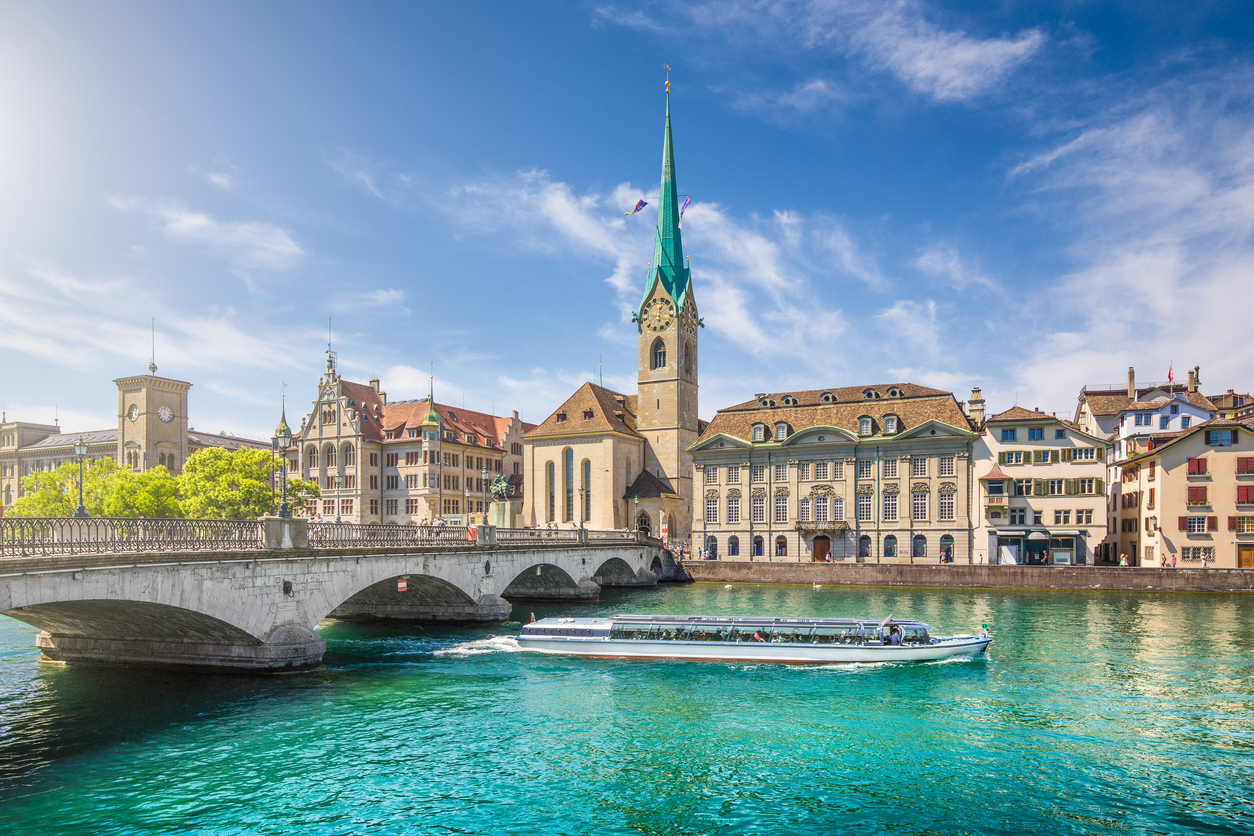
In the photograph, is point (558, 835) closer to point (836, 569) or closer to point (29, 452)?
point (836, 569)

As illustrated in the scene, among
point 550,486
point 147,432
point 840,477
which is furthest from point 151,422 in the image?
point 840,477

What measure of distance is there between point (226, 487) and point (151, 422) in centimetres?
5031

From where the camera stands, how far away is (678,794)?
63.9ft

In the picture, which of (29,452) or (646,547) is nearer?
(646,547)

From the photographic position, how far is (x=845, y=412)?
81.6 metres

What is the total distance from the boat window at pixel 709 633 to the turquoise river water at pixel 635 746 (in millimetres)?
1557

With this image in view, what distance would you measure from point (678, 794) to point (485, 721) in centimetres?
815

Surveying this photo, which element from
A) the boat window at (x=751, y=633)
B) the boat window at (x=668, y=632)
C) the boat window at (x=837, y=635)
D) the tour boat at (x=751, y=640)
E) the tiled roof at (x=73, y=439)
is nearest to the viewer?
the tour boat at (x=751, y=640)

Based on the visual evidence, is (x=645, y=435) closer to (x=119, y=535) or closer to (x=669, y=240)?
(x=669, y=240)

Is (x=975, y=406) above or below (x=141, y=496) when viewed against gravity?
above

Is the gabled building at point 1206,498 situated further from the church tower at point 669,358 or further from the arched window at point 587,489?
the arched window at point 587,489

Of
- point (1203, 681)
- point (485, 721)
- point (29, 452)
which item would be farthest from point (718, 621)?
point (29, 452)

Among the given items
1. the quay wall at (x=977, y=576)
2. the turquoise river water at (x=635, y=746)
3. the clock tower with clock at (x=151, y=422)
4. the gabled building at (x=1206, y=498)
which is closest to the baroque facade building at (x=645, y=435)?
the quay wall at (x=977, y=576)

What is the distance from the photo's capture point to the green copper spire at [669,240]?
10406 centimetres
